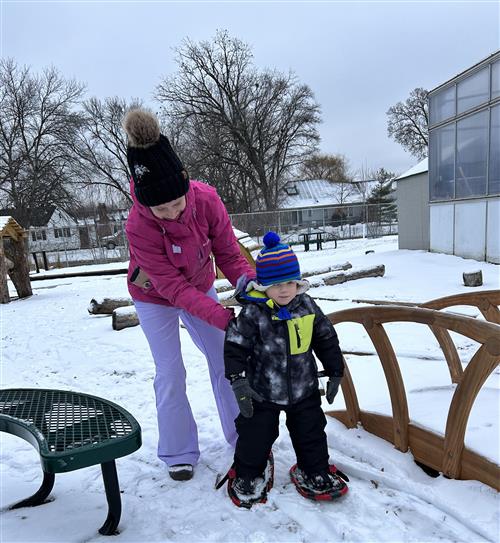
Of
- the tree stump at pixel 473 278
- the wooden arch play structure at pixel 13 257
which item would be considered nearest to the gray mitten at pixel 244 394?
the tree stump at pixel 473 278

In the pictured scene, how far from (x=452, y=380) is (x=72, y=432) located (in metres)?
2.22

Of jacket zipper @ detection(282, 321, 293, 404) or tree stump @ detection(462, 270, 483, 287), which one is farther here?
tree stump @ detection(462, 270, 483, 287)

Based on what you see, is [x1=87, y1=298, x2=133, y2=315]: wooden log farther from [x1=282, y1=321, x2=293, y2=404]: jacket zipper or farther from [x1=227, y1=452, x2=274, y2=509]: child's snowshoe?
[x1=282, y1=321, x2=293, y2=404]: jacket zipper

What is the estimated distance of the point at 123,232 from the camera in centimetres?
2359

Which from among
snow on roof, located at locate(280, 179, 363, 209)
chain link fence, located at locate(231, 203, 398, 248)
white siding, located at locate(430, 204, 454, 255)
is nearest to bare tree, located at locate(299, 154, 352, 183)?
snow on roof, located at locate(280, 179, 363, 209)

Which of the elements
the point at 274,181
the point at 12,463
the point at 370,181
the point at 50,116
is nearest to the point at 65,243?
the point at 50,116

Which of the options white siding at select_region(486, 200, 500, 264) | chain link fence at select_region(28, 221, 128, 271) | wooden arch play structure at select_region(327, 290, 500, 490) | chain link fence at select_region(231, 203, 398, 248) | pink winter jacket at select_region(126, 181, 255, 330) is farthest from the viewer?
chain link fence at select_region(231, 203, 398, 248)

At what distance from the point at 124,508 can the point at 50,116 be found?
35.7 m

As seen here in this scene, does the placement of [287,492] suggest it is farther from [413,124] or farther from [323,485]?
[413,124]

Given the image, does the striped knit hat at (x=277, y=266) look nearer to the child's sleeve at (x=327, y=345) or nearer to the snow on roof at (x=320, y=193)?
the child's sleeve at (x=327, y=345)

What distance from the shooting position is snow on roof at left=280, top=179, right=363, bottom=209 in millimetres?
44656

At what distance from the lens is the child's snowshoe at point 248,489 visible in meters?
2.14

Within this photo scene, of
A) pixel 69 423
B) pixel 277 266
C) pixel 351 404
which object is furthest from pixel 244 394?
pixel 351 404

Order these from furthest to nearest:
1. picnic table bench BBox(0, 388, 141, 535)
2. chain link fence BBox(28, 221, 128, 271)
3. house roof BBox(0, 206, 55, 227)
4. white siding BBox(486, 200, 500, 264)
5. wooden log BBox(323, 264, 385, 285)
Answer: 1. house roof BBox(0, 206, 55, 227)
2. chain link fence BBox(28, 221, 128, 271)
3. white siding BBox(486, 200, 500, 264)
4. wooden log BBox(323, 264, 385, 285)
5. picnic table bench BBox(0, 388, 141, 535)
